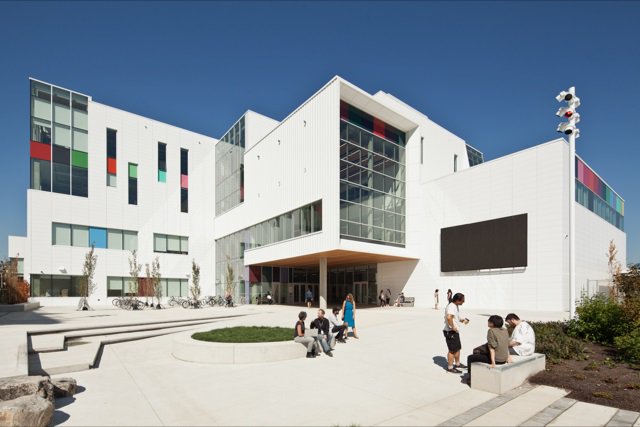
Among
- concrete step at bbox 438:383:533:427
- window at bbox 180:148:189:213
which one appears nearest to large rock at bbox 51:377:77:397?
concrete step at bbox 438:383:533:427

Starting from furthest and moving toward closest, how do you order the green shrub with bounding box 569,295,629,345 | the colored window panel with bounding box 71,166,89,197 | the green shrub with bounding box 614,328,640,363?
the colored window panel with bounding box 71,166,89,197 → the green shrub with bounding box 569,295,629,345 → the green shrub with bounding box 614,328,640,363

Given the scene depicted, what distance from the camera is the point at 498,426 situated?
5.61m

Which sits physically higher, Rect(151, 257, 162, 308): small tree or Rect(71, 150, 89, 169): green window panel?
Result: Rect(71, 150, 89, 169): green window panel

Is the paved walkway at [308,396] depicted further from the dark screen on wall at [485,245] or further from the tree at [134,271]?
the tree at [134,271]

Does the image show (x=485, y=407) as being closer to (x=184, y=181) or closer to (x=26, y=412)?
(x=26, y=412)

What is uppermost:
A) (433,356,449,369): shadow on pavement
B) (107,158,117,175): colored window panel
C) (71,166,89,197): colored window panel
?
(107,158,117,175): colored window panel

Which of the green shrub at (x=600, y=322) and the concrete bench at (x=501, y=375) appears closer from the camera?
the concrete bench at (x=501, y=375)

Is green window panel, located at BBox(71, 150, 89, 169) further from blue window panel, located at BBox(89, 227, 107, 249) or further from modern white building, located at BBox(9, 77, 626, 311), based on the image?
blue window panel, located at BBox(89, 227, 107, 249)

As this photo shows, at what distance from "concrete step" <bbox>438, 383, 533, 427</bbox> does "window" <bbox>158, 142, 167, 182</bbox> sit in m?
38.2

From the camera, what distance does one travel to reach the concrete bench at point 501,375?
7262 millimetres

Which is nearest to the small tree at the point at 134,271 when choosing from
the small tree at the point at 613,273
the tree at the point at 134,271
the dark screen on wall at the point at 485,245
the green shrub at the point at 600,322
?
the tree at the point at 134,271

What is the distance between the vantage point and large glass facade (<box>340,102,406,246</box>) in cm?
2739

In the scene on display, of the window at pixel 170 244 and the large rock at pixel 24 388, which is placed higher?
the window at pixel 170 244

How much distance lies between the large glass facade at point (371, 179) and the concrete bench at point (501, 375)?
18.6 meters
